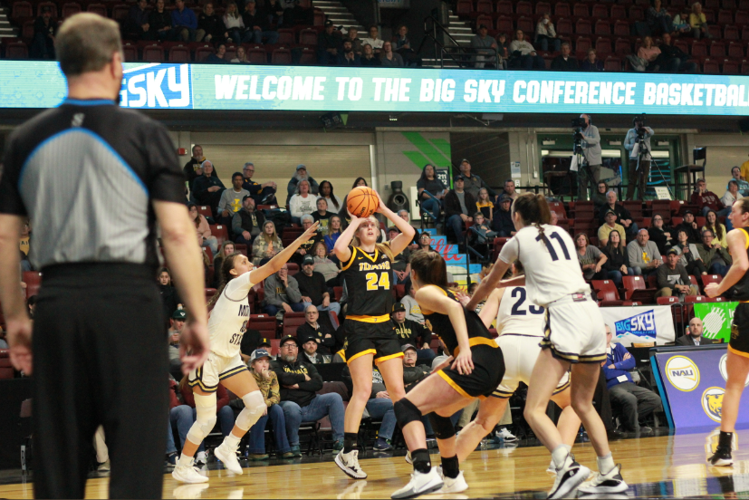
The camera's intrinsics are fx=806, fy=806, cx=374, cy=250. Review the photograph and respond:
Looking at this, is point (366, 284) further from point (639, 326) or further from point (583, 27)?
point (583, 27)

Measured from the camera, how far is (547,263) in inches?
201

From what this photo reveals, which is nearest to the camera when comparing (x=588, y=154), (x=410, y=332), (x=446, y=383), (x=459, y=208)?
(x=446, y=383)

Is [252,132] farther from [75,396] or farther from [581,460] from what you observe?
[75,396]

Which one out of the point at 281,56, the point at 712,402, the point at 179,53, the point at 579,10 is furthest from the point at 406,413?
the point at 579,10

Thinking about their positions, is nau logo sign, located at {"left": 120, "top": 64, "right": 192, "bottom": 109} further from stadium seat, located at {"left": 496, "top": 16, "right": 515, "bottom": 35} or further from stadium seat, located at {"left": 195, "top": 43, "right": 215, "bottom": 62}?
stadium seat, located at {"left": 496, "top": 16, "right": 515, "bottom": 35}

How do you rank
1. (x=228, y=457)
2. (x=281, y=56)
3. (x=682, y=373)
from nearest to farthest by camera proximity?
(x=228, y=457), (x=682, y=373), (x=281, y=56)

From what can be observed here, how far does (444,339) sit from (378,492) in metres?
1.22

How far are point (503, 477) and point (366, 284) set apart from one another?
196cm

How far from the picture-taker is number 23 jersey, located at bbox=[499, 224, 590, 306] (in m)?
5.09

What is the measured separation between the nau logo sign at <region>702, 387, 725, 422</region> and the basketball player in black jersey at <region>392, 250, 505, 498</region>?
20.1ft

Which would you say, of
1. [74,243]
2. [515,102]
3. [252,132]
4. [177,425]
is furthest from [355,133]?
[74,243]

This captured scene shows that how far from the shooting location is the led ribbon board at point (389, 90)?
1587cm

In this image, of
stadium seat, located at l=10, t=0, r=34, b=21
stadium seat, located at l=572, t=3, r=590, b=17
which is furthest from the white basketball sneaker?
stadium seat, located at l=572, t=3, r=590, b=17

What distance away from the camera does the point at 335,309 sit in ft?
40.3
